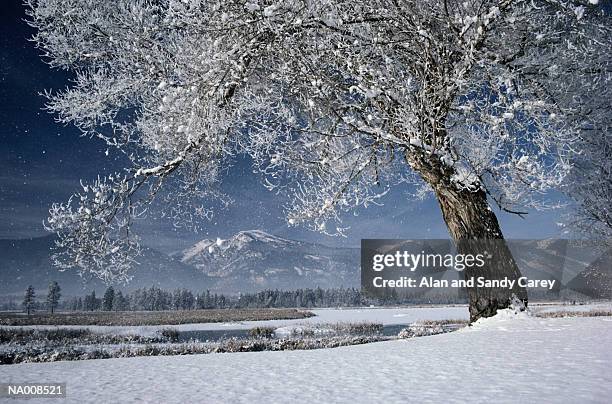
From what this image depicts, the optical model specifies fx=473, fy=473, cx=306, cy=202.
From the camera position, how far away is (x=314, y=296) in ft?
558

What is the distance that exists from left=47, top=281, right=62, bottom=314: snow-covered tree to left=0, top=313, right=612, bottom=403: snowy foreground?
153 m

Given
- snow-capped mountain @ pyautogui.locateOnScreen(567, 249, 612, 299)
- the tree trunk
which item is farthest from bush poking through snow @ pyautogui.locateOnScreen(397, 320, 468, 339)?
snow-capped mountain @ pyautogui.locateOnScreen(567, 249, 612, 299)

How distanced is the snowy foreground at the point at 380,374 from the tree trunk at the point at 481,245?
6.53 ft

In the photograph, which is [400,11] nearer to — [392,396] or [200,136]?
[200,136]

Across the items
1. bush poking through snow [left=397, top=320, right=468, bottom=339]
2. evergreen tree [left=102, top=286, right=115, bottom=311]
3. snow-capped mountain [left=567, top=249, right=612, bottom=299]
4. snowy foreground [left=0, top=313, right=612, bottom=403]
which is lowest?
evergreen tree [left=102, top=286, right=115, bottom=311]

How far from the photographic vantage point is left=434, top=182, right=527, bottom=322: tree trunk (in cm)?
948

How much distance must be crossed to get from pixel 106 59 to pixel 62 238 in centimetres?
424

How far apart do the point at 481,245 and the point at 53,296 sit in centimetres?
15628

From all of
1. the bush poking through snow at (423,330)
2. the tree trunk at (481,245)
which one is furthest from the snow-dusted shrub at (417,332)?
the tree trunk at (481,245)

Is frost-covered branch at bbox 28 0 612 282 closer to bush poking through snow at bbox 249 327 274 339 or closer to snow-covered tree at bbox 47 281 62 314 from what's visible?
bush poking through snow at bbox 249 327 274 339

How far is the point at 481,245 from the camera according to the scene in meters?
9.47

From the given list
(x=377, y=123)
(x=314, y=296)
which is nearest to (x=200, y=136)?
(x=377, y=123)

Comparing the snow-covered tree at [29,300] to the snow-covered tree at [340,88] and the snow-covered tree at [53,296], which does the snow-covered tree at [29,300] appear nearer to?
the snow-covered tree at [53,296]

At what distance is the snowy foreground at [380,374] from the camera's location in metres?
3.94
